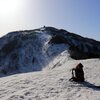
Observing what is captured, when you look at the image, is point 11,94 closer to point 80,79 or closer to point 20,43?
point 80,79

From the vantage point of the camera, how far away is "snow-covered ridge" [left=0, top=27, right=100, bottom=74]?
74688mm

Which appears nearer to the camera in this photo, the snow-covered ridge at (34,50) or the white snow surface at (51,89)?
the white snow surface at (51,89)

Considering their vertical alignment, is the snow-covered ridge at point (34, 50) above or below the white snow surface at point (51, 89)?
above

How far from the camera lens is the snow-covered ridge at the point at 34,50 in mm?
74688

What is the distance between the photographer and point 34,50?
291 feet

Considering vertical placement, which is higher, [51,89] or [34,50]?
[34,50]

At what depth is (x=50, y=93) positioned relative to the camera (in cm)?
1714

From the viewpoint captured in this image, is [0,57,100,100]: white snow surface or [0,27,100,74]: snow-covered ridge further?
[0,27,100,74]: snow-covered ridge

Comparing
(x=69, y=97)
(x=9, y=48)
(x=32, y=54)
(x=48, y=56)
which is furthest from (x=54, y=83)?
(x=9, y=48)

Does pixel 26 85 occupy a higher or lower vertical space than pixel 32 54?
lower

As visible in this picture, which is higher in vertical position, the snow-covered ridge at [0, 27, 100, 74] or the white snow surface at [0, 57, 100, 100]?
the snow-covered ridge at [0, 27, 100, 74]

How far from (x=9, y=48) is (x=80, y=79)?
78.7 m

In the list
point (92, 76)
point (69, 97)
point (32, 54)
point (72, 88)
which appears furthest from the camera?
point (32, 54)

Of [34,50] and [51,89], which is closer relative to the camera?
[51,89]
